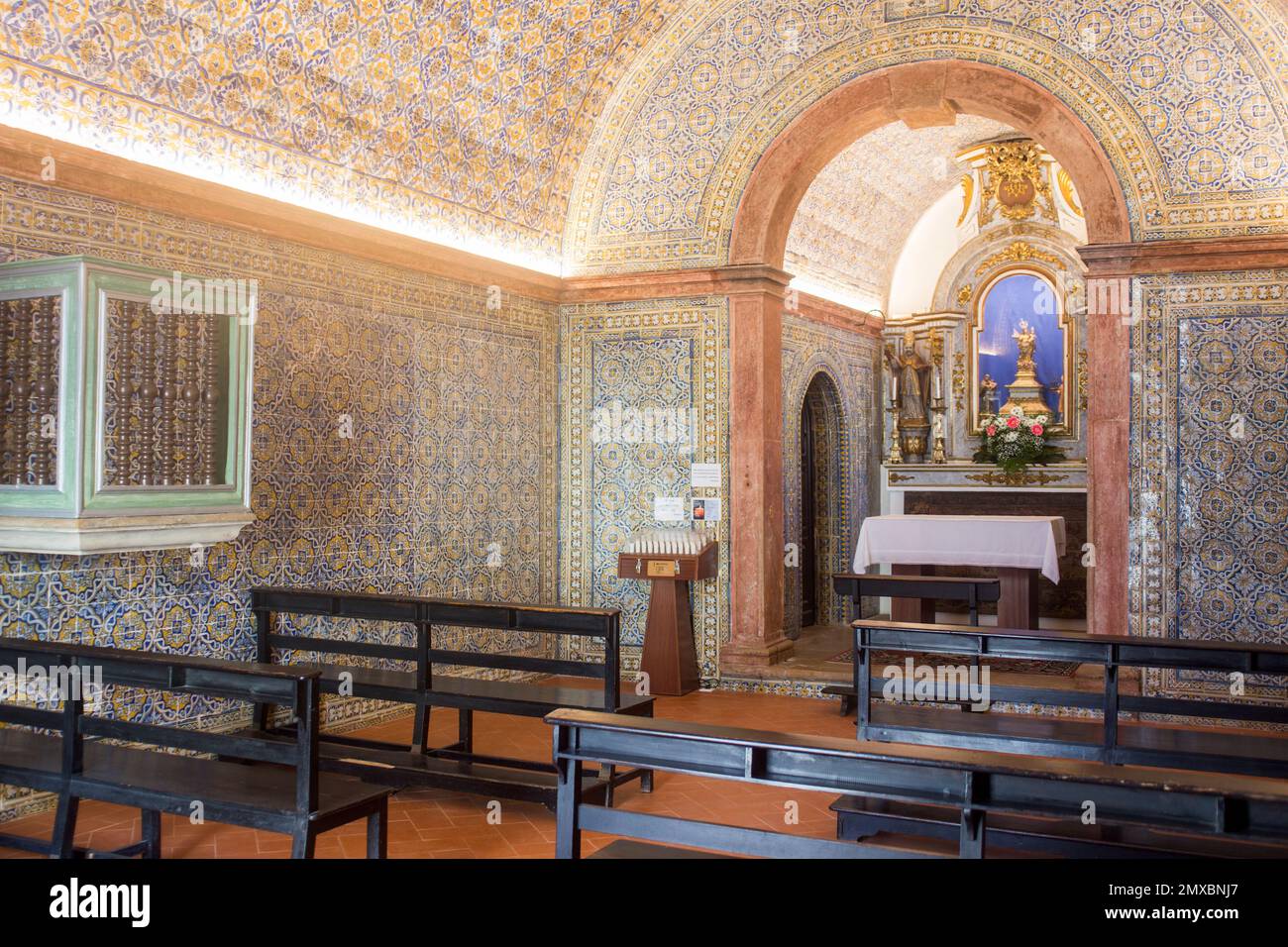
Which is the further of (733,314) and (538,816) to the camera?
(733,314)

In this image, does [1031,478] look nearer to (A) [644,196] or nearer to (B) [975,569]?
(B) [975,569]

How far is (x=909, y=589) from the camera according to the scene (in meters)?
8.95

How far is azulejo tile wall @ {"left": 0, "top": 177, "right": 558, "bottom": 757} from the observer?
21.6ft

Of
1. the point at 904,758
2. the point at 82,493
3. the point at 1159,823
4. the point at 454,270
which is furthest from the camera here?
the point at 454,270

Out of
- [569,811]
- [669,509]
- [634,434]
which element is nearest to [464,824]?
[569,811]

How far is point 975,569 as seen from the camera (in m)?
13.8

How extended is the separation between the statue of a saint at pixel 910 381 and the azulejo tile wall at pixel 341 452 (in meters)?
5.81

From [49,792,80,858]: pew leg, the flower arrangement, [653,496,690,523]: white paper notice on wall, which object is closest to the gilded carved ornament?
the flower arrangement

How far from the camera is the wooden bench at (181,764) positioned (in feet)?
15.1

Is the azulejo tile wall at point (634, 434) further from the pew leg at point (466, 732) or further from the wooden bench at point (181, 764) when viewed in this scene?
the wooden bench at point (181, 764)

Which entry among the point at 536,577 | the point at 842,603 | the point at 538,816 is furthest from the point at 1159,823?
the point at 842,603

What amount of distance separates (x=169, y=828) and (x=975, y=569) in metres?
9.92

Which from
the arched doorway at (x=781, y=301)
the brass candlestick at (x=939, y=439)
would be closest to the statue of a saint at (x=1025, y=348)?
the brass candlestick at (x=939, y=439)

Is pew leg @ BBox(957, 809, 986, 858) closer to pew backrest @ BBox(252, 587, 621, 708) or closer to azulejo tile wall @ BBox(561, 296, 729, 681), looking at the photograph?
pew backrest @ BBox(252, 587, 621, 708)
